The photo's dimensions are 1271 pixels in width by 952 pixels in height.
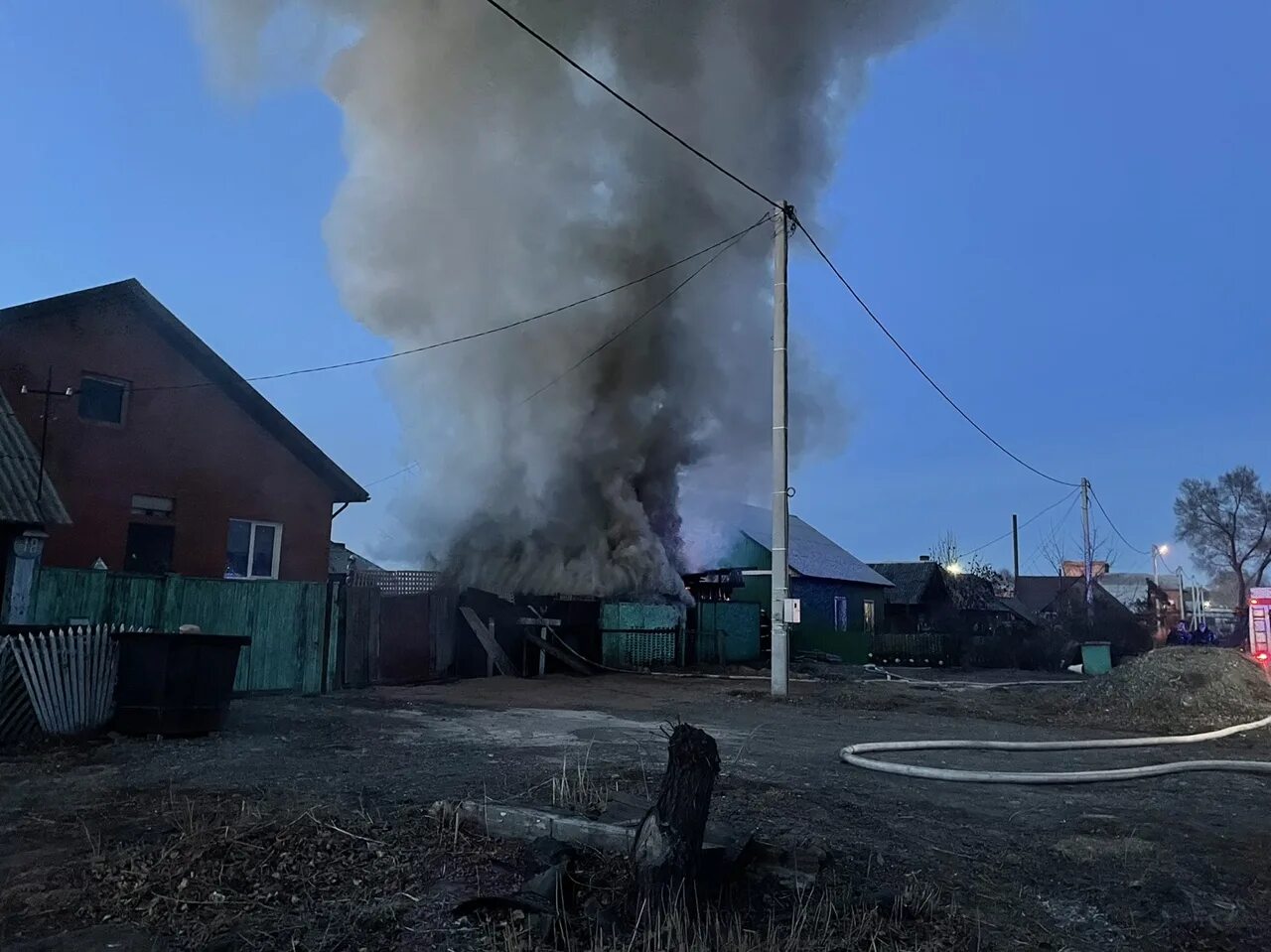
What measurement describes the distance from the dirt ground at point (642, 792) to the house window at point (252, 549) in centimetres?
717

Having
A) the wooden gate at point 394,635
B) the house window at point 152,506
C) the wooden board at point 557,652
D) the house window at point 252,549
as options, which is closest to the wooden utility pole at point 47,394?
the house window at point 152,506

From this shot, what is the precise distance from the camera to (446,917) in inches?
147

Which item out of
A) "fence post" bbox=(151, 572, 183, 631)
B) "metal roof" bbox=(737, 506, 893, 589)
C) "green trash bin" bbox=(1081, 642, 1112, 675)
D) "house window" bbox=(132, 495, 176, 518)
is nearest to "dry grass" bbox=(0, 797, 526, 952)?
"fence post" bbox=(151, 572, 183, 631)

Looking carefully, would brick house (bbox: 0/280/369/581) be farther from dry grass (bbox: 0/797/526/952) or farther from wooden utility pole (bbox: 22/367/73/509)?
dry grass (bbox: 0/797/526/952)

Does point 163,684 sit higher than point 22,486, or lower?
lower

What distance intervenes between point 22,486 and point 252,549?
234 inches

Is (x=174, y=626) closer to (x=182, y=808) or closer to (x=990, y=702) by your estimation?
(x=182, y=808)

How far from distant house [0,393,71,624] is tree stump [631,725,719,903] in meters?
10.4

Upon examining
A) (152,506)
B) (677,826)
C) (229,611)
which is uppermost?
(152,506)

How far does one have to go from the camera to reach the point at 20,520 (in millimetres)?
11055

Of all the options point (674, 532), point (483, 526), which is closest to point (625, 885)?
point (483, 526)

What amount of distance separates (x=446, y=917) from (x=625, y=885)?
0.76 metres

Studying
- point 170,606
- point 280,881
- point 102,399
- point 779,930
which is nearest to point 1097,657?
point 170,606

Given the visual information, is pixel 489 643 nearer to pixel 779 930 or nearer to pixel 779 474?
pixel 779 474
